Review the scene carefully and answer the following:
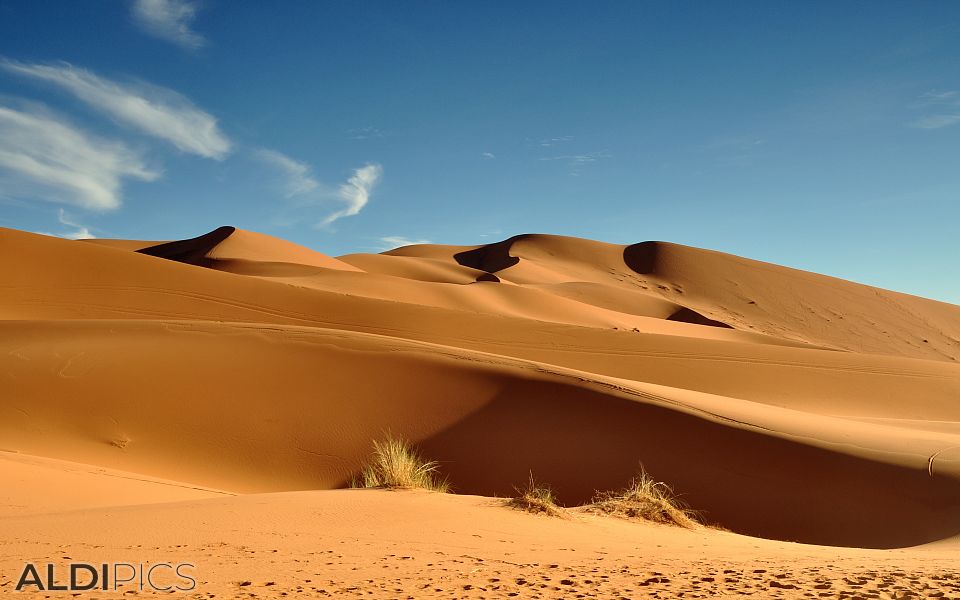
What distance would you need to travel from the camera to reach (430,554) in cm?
441

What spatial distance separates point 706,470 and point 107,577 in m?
6.93

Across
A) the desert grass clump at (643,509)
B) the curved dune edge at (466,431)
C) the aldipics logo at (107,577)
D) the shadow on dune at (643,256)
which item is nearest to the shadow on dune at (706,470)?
the curved dune edge at (466,431)

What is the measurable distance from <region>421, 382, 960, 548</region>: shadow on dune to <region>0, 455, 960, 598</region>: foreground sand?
85.6 inches

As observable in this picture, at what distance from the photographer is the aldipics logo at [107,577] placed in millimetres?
3525

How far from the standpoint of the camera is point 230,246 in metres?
40.1

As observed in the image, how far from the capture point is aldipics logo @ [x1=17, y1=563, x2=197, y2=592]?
11.6ft

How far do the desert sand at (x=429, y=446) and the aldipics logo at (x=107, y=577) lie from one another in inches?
5.0

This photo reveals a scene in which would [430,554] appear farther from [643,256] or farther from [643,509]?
[643,256]

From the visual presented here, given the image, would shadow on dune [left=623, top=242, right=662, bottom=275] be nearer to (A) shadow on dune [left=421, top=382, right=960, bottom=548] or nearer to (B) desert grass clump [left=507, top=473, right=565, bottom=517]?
(A) shadow on dune [left=421, top=382, right=960, bottom=548]

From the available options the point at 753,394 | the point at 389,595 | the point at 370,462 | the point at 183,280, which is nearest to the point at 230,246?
the point at 183,280

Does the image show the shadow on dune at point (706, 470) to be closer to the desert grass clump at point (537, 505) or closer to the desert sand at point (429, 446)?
the desert sand at point (429, 446)

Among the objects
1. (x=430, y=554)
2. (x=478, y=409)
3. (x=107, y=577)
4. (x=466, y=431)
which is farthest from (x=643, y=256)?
(x=107, y=577)

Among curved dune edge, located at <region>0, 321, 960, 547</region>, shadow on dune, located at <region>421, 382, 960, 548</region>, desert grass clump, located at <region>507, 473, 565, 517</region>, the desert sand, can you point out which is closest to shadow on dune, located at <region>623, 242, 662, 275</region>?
the desert sand

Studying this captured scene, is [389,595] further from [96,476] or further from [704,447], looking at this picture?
[704,447]
